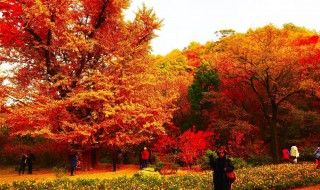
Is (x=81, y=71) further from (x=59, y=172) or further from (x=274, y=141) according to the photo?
(x=274, y=141)

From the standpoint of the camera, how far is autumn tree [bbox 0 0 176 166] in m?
17.7

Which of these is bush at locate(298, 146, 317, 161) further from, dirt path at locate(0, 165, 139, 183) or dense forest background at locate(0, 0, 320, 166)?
dirt path at locate(0, 165, 139, 183)

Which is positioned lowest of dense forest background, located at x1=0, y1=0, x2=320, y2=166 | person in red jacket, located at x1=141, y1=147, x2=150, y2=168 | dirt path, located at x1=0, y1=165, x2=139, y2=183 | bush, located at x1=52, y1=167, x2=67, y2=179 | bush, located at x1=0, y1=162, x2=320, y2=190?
dirt path, located at x1=0, y1=165, x2=139, y2=183

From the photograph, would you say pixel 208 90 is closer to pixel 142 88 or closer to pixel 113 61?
pixel 142 88

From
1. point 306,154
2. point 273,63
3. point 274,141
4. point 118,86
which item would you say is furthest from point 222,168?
point 306,154

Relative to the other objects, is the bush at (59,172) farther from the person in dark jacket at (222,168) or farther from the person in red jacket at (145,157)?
the person in dark jacket at (222,168)

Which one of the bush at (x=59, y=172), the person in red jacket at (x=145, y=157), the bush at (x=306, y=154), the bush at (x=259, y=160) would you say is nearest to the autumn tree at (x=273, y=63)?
the bush at (x=259, y=160)

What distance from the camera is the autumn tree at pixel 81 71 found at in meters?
17.7

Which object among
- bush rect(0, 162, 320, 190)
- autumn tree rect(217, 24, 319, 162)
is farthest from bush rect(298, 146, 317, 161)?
bush rect(0, 162, 320, 190)

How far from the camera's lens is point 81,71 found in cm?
2055

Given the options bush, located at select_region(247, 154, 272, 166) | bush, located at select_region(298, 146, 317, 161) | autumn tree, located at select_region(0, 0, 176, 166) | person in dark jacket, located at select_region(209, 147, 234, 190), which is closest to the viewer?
person in dark jacket, located at select_region(209, 147, 234, 190)

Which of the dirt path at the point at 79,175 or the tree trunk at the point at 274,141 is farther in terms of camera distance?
the tree trunk at the point at 274,141

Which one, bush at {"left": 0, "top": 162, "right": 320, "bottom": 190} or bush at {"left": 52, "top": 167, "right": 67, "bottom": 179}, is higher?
bush at {"left": 52, "top": 167, "right": 67, "bottom": 179}

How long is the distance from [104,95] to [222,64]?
1259 centimetres
